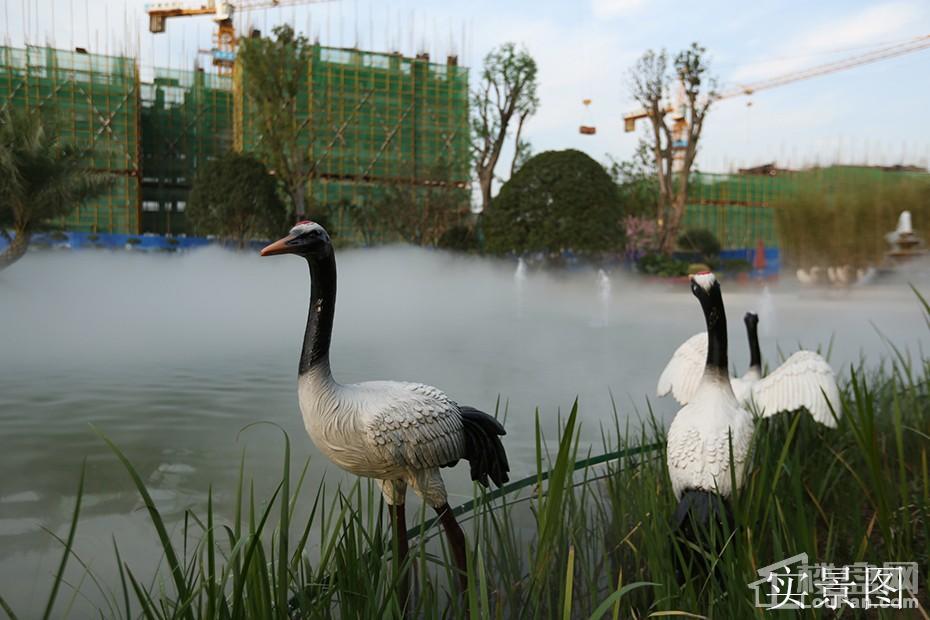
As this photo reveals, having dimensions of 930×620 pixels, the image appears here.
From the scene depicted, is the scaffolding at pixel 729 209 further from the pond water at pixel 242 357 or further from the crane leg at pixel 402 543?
the crane leg at pixel 402 543

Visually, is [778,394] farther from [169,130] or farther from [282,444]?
[169,130]

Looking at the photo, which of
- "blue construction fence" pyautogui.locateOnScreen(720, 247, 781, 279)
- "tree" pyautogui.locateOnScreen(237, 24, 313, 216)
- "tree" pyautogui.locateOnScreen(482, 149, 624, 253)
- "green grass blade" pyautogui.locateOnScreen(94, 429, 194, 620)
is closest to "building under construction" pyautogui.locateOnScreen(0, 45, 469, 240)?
"tree" pyautogui.locateOnScreen(237, 24, 313, 216)

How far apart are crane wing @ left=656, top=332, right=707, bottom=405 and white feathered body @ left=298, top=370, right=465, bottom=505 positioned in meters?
1.44

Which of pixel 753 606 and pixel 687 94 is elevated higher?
pixel 687 94

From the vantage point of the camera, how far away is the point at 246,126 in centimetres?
2705

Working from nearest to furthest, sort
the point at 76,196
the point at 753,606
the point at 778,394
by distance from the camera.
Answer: the point at 753,606
the point at 778,394
the point at 76,196

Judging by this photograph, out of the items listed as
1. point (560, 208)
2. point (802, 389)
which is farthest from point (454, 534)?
point (560, 208)

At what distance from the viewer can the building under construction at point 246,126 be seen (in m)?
24.9

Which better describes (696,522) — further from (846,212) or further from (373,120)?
(373,120)

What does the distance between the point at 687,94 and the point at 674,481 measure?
1905 centimetres

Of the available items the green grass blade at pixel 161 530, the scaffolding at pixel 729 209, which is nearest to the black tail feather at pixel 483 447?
the green grass blade at pixel 161 530

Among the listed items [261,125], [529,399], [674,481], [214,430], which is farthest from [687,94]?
[674,481]

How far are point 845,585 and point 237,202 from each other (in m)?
17.8

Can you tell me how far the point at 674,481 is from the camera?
2076 millimetres
